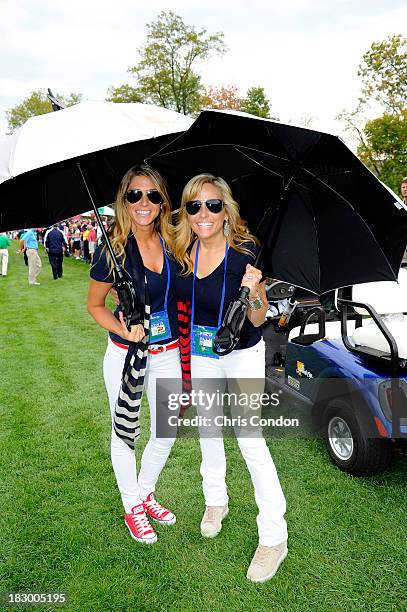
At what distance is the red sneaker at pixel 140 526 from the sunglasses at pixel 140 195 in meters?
1.74

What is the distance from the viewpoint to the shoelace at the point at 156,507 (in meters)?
2.95

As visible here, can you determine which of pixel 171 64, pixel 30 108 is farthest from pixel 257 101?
pixel 30 108

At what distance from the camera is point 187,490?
329cm

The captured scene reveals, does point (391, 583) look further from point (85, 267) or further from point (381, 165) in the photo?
point (381, 165)

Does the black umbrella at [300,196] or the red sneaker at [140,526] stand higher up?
the black umbrella at [300,196]

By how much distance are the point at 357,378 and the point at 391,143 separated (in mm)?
19049

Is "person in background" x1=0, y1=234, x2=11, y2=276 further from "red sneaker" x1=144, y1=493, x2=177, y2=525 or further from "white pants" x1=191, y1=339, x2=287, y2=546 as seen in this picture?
"white pants" x1=191, y1=339, x2=287, y2=546

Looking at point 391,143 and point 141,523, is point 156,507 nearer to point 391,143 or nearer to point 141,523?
point 141,523

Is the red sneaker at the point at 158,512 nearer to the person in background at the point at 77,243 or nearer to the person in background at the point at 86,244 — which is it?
the person in background at the point at 86,244

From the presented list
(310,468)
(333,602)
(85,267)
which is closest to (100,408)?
(310,468)

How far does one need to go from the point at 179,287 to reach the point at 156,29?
94.4 ft

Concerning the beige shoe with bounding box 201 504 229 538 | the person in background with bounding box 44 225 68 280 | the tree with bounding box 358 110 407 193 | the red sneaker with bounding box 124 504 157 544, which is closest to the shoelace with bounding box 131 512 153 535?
the red sneaker with bounding box 124 504 157 544

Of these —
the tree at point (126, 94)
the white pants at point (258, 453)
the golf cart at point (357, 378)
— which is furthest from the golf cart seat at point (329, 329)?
the tree at point (126, 94)

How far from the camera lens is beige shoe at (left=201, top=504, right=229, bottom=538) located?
2801 mm
